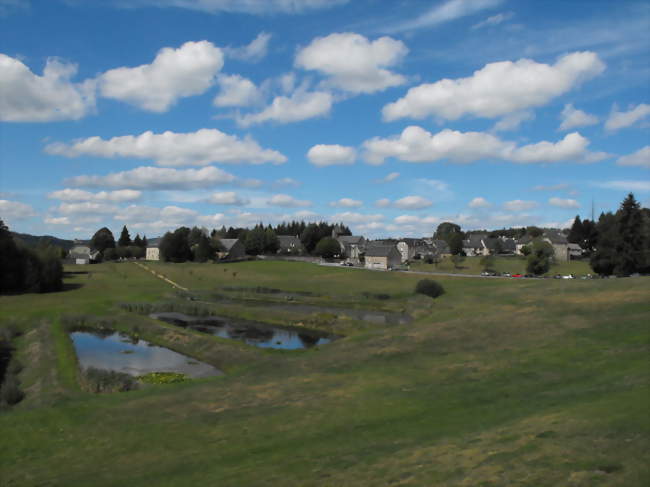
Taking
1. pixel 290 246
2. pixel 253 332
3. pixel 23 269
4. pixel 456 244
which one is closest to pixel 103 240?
pixel 290 246

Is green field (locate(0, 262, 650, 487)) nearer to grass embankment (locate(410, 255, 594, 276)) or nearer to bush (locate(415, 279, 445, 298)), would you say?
bush (locate(415, 279, 445, 298))

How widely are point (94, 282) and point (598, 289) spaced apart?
285 feet

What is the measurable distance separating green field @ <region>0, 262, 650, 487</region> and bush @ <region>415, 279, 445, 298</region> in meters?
25.2

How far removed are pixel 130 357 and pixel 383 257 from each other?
3650 inches

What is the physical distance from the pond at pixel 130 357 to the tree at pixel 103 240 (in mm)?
147770

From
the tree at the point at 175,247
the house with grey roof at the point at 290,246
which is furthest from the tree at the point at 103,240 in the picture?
the house with grey roof at the point at 290,246

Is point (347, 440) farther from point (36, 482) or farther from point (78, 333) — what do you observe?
point (78, 333)

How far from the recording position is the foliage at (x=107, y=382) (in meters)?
32.5

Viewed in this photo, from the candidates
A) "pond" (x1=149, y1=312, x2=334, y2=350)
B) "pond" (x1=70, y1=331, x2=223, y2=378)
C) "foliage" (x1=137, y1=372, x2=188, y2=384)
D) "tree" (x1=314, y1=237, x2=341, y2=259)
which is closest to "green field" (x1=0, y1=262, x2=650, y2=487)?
"pond" (x1=70, y1=331, x2=223, y2=378)

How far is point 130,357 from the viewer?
44.6m

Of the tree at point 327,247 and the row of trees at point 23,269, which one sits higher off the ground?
the tree at point 327,247

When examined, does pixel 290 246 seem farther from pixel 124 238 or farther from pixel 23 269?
pixel 23 269

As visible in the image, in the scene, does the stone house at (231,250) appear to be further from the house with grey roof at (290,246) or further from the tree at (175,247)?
the house with grey roof at (290,246)

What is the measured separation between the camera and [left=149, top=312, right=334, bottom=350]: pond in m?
50.5
